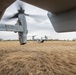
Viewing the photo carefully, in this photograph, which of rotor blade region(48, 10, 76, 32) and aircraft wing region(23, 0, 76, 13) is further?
rotor blade region(48, 10, 76, 32)

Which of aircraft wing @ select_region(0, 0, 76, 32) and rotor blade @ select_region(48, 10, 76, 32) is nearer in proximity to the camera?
aircraft wing @ select_region(0, 0, 76, 32)

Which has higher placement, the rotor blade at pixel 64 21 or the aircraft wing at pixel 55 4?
the aircraft wing at pixel 55 4

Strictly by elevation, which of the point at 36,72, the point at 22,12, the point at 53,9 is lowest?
the point at 36,72

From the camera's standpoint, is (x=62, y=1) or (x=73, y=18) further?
(x=73, y=18)

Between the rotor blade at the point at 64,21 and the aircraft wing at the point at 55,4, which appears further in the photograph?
the rotor blade at the point at 64,21

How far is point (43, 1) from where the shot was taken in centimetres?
128

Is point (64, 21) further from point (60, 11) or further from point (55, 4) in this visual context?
point (55, 4)

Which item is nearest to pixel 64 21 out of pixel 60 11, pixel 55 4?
pixel 60 11

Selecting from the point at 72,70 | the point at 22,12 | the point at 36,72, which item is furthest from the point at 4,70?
the point at 22,12

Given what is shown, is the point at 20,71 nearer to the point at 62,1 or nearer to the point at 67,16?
the point at 67,16

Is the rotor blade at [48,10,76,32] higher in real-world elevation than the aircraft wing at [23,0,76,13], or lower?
lower

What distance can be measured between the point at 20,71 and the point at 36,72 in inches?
11.8

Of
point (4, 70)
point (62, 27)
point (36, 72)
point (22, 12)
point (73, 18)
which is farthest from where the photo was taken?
point (22, 12)

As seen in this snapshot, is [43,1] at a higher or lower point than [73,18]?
higher
